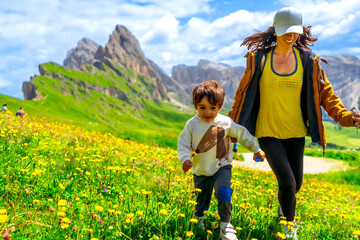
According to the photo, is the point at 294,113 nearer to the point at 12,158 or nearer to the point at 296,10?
the point at 296,10

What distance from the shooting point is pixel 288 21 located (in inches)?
173

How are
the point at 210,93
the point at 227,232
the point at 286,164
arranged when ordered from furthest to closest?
the point at 286,164 → the point at 210,93 → the point at 227,232

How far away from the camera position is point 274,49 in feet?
15.9

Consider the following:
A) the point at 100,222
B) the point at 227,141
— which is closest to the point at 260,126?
the point at 227,141

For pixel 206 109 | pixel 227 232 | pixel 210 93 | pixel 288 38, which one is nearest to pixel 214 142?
pixel 206 109

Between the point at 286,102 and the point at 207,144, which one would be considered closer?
the point at 207,144

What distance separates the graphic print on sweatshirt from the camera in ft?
12.8

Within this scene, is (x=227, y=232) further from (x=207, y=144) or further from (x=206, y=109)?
(x=206, y=109)

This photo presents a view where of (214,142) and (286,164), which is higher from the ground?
(214,142)

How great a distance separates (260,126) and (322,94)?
1.19m

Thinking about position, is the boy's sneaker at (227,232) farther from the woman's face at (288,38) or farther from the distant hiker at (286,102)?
the woman's face at (288,38)

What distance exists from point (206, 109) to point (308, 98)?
1.86 m

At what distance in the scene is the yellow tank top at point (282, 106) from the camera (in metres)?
4.50

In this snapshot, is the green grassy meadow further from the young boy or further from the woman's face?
the woman's face
